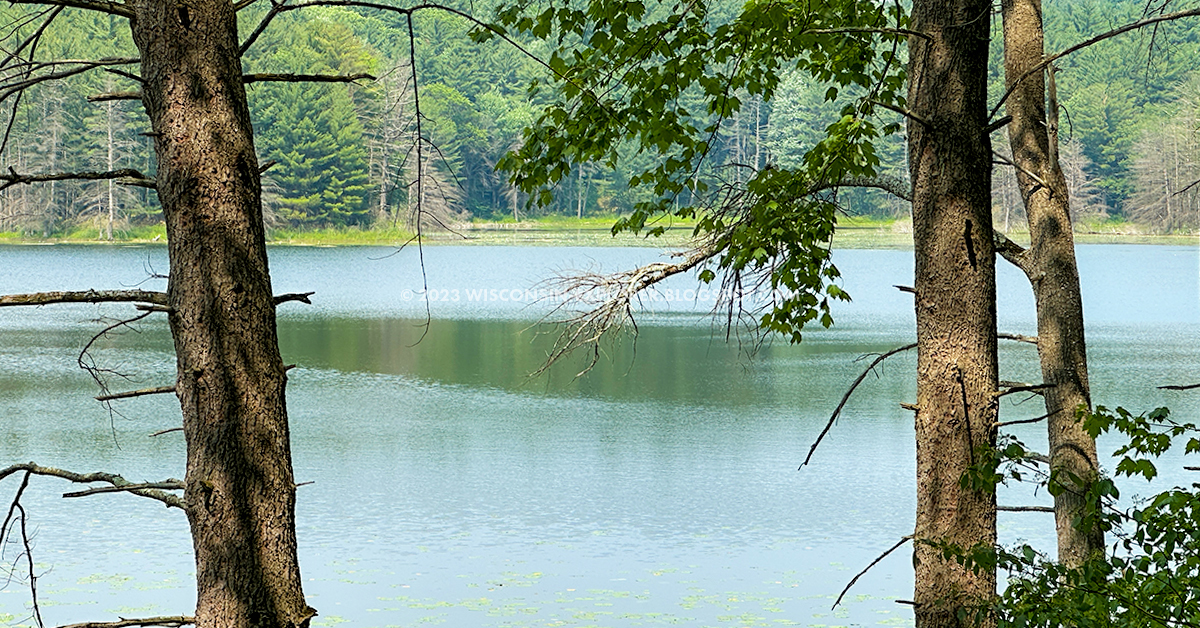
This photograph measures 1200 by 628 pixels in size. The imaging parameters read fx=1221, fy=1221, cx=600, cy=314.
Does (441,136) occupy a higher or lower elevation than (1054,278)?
higher

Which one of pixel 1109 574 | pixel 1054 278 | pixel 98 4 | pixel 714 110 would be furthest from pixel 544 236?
pixel 98 4

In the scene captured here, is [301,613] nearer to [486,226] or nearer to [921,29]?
[921,29]

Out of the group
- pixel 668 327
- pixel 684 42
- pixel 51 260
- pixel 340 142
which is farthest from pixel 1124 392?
pixel 340 142

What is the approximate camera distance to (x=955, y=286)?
11.9 feet

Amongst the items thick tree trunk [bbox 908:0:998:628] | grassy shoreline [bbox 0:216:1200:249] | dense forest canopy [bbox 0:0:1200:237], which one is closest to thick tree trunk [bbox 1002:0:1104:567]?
thick tree trunk [bbox 908:0:998:628]

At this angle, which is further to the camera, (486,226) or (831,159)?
(486,226)

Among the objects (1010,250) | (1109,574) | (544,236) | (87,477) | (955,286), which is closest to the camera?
(87,477)

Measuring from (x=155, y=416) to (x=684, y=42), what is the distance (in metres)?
10.8

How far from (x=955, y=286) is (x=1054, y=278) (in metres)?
1.89

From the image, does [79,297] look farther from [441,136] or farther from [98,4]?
[441,136]

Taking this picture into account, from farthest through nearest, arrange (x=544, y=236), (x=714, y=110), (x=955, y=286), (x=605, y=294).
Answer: (x=544, y=236) < (x=605, y=294) < (x=714, y=110) < (x=955, y=286)

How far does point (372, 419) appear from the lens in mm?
13789

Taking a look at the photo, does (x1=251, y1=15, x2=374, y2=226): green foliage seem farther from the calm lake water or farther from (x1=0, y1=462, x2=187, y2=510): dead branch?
(x1=0, y1=462, x2=187, y2=510): dead branch

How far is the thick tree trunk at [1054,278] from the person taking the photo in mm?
5273
